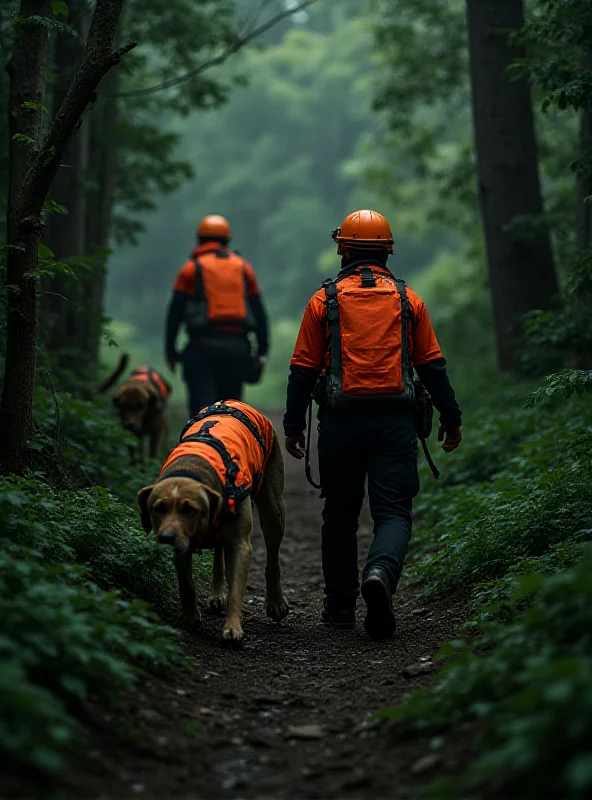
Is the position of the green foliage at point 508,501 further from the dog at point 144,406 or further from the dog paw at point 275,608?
the dog at point 144,406

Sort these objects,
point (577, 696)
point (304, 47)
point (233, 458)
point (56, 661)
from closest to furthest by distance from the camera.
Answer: point (577, 696), point (56, 661), point (233, 458), point (304, 47)

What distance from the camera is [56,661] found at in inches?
147

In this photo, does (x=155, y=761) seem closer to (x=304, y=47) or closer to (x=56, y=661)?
(x=56, y=661)

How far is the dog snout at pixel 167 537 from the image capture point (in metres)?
5.35

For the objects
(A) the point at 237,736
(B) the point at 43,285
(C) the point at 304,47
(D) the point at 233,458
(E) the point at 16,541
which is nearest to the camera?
(A) the point at 237,736

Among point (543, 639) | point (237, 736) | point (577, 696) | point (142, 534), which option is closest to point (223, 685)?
point (237, 736)

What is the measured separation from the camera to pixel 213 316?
33.1 ft

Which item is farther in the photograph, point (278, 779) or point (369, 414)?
point (369, 414)

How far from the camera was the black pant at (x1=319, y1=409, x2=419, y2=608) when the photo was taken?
20.1ft

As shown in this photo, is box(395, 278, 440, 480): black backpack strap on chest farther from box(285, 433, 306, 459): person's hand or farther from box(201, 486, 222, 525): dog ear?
box(201, 486, 222, 525): dog ear

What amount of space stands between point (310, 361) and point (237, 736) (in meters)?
2.55

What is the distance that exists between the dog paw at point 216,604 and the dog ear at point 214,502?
1.11 metres

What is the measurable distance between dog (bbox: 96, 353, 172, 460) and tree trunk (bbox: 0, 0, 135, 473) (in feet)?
14.3

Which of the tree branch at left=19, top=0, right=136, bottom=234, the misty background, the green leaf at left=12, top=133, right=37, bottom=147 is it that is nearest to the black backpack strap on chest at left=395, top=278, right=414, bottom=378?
the tree branch at left=19, top=0, right=136, bottom=234
